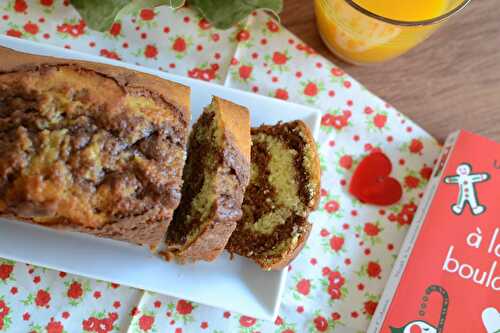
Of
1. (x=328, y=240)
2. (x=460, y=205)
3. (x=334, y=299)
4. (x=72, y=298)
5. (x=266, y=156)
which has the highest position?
(x=460, y=205)

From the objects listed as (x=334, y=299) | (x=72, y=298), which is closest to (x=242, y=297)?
(x=334, y=299)

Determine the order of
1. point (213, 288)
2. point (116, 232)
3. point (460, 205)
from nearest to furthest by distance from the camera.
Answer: point (116, 232), point (213, 288), point (460, 205)

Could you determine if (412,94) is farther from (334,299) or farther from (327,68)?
(334,299)

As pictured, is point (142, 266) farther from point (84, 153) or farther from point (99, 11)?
point (99, 11)

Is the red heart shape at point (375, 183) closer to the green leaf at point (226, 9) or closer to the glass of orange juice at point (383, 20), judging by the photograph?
the glass of orange juice at point (383, 20)

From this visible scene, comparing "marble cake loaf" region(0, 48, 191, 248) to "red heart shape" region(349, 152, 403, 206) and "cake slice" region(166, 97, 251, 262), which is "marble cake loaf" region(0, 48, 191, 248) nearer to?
"cake slice" region(166, 97, 251, 262)

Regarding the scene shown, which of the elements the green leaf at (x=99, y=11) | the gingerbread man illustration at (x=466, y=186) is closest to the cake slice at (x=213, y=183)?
the green leaf at (x=99, y=11)

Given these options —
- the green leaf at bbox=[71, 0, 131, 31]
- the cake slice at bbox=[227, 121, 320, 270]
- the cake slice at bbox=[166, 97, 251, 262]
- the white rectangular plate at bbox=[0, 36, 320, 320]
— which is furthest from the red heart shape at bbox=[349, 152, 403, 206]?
the green leaf at bbox=[71, 0, 131, 31]
